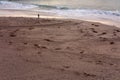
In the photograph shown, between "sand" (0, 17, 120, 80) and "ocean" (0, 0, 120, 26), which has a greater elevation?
"ocean" (0, 0, 120, 26)

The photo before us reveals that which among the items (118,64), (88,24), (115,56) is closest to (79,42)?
(115,56)

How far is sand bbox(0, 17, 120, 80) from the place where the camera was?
566 cm

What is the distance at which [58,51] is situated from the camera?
706 centimetres

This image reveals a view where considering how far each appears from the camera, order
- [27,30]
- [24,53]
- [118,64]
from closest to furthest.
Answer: [118,64], [24,53], [27,30]

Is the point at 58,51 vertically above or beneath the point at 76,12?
Result: beneath

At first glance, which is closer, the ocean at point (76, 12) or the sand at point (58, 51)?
the sand at point (58, 51)

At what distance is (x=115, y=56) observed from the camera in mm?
A: 6922

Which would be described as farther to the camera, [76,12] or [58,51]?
[76,12]

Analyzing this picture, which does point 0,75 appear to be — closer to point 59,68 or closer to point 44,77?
point 44,77

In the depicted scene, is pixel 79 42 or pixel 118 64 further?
pixel 79 42

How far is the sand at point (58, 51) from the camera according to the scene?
223 inches

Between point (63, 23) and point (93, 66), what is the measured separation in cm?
431

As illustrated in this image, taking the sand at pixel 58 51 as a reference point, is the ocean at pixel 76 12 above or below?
above

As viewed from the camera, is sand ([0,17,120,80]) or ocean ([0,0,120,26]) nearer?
sand ([0,17,120,80])
